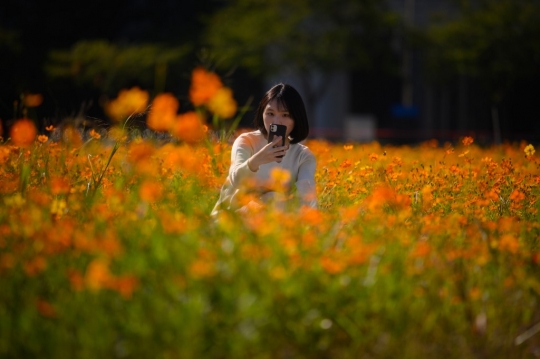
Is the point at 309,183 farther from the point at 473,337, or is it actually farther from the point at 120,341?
the point at 120,341

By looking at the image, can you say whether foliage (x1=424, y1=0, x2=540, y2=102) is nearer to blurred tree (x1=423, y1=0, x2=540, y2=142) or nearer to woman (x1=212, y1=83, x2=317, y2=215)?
blurred tree (x1=423, y1=0, x2=540, y2=142)

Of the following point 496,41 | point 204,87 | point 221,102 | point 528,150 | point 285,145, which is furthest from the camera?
point 496,41

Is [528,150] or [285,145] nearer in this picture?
[285,145]

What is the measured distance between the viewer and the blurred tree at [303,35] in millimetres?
27547

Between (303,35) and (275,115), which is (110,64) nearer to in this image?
(303,35)

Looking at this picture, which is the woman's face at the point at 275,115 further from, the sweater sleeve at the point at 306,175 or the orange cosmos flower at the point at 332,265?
the orange cosmos flower at the point at 332,265

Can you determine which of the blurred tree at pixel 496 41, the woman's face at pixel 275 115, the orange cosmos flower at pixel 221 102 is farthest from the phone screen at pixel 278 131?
the blurred tree at pixel 496 41

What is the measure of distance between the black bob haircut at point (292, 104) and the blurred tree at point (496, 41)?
846 inches

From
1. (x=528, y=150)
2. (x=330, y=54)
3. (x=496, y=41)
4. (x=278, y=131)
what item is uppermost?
(x=278, y=131)

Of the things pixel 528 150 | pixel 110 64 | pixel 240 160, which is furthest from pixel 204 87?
pixel 110 64

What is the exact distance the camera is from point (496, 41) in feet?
85.4

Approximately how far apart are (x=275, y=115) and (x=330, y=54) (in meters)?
23.3

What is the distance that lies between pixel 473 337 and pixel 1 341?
1678 millimetres

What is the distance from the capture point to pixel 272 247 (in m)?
3.31
